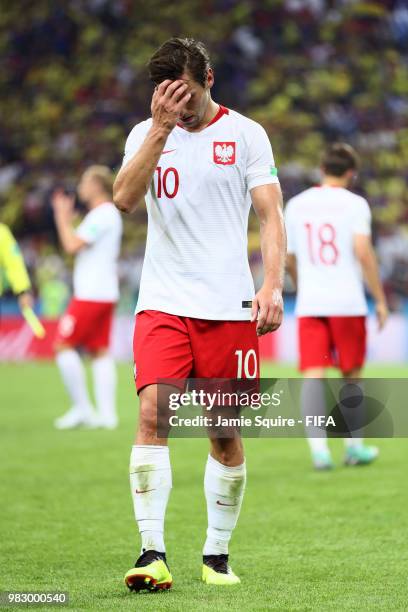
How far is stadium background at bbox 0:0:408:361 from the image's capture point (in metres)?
29.0

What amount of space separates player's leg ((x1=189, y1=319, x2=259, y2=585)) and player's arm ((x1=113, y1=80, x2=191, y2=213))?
587 mm

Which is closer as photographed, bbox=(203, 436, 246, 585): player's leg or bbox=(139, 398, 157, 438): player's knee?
bbox=(139, 398, 157, 438): player's knee

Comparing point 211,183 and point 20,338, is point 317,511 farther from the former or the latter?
point 20,338

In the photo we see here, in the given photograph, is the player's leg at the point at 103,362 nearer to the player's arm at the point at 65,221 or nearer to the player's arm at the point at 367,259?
the player's arm at the point at 65,221

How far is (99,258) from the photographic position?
1220 cm

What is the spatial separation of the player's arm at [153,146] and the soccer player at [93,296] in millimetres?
7111

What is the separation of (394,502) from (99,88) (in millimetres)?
23496

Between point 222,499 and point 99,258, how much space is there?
7.22 meters

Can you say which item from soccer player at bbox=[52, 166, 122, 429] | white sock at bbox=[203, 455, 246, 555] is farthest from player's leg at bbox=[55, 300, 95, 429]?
white sock at bbox=[203, 455, 246, 555]

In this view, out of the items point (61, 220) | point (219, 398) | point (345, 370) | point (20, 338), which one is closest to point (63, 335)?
point (61, 220)

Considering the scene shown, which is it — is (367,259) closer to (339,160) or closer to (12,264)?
(339,160)

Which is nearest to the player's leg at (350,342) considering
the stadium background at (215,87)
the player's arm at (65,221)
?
the player's arm at (65,221)

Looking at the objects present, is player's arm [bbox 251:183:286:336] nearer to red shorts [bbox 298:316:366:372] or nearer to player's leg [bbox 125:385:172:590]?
player's leg [bbox 125:385:172:590]

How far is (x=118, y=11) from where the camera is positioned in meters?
30.1
